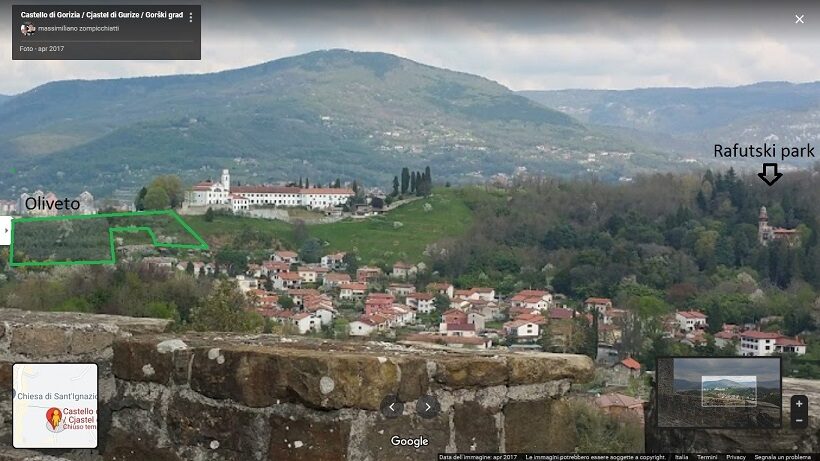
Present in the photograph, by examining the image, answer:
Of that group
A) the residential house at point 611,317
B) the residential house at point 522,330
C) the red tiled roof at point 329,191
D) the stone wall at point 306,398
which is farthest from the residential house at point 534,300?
the red tiled roof at point 329,191

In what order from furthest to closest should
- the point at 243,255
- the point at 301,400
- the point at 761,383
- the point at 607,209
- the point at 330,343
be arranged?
the point at 607,209
the point at 243,255
the point at 330,343
the point at 761,383
the point at 301,400

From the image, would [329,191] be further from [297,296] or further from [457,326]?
[457,326]

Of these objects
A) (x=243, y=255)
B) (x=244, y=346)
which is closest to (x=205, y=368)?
(x=244, y=346)

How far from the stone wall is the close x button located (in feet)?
1.84

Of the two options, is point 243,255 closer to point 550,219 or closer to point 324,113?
point 324,113

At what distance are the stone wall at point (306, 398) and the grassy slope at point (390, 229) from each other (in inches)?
995

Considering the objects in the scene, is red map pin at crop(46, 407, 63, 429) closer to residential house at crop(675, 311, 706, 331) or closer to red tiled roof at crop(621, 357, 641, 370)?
red tiled roof at crop(621, 357, 641, 370)

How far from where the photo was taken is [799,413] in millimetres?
2443

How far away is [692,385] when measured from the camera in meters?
2.35

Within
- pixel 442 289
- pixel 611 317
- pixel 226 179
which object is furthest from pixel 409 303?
pixel 226 179

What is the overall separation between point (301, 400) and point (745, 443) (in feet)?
3.89

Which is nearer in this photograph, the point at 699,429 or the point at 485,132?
the point at 699,429

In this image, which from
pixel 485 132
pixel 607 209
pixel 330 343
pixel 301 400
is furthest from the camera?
pixel 607 209

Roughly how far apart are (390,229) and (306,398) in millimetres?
41583
